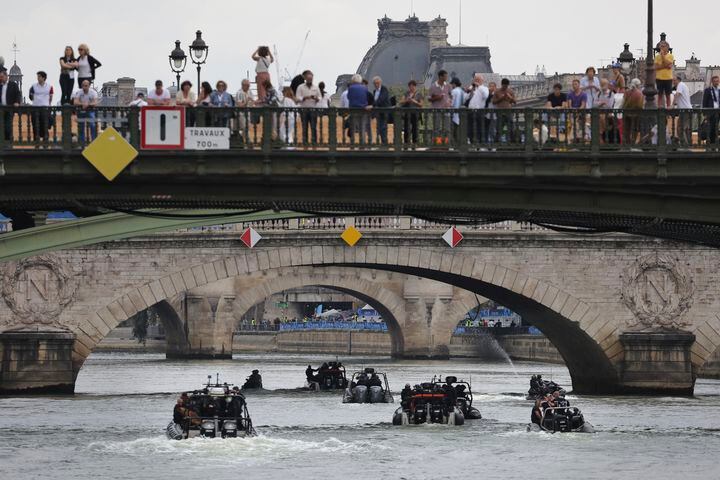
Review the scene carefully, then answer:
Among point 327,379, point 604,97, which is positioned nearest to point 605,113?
point 604,97

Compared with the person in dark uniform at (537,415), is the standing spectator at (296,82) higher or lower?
higher

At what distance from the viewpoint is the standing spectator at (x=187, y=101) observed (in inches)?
1222

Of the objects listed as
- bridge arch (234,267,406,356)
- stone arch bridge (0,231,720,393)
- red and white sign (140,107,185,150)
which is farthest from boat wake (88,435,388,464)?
bridge arch (234,267,406,356)

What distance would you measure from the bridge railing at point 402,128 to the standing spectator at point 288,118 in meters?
→ 0.02

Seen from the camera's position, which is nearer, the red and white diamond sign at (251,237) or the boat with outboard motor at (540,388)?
the boat with outboard motor at (540,388)

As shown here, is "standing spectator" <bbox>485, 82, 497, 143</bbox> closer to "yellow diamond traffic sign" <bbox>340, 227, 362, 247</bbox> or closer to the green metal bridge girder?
the green metal bridge girder

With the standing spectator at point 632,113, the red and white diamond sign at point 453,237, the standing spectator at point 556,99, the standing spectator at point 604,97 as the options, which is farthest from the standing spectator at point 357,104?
the red and white diamond sign at point 453,237

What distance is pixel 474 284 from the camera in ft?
225

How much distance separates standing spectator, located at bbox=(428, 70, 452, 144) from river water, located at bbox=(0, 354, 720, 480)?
43.0ft

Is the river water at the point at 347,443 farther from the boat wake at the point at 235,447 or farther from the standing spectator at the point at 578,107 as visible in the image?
the standing spectator at the point at 578,107

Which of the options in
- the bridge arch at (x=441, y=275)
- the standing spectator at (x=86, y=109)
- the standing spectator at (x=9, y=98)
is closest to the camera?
the standing spectator at (x=86, y=109)

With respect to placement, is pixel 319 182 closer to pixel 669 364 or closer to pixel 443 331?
pixel 669 364

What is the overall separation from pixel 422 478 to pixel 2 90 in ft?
51.7

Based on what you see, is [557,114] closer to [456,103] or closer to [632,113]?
[632,113]
